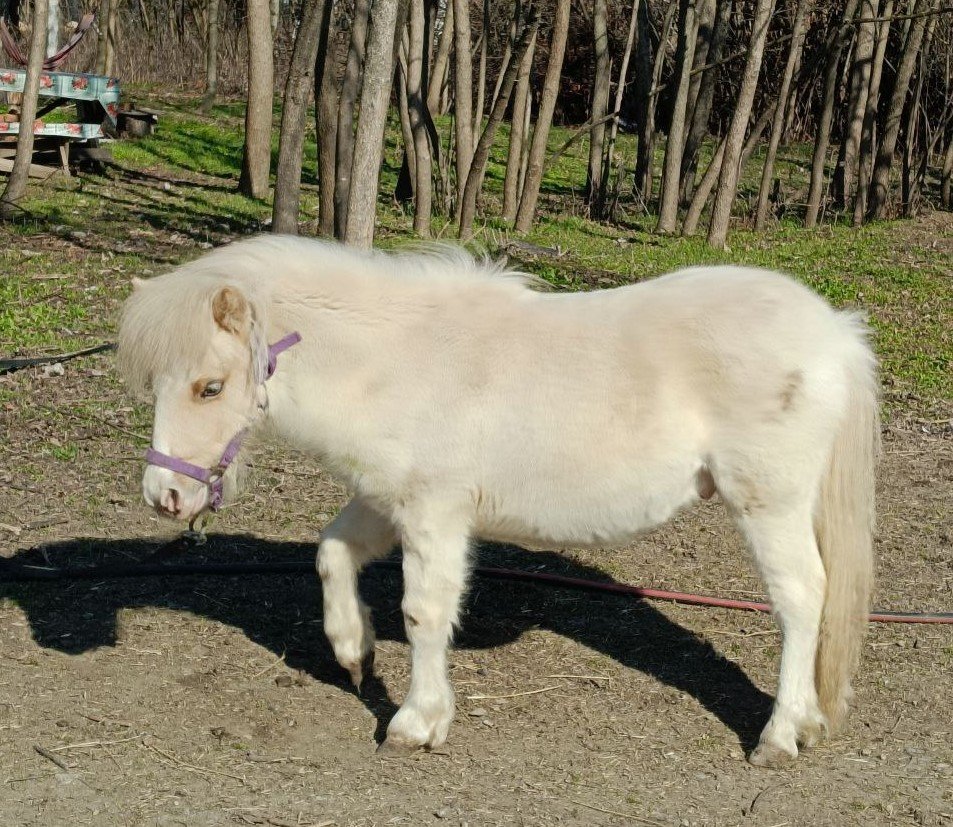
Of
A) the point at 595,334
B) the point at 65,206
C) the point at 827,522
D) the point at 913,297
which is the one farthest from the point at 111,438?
the point at 913,297

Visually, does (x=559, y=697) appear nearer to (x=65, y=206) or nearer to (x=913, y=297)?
(x=913, y=297)

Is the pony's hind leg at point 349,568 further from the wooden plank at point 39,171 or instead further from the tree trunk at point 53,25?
the tree trunk at point 53,25

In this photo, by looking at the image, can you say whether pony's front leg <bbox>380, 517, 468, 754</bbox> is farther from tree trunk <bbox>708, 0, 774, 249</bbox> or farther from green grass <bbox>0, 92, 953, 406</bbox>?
tree trunk <bbox>708, 0, 774, 249</bbox>

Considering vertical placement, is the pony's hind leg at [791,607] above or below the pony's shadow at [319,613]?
above

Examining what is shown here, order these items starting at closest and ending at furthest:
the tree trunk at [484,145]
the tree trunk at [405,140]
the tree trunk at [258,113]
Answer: the tree trunk at [484,145]
the tree trunk at [405,140]
the tree trunk at [258,113]

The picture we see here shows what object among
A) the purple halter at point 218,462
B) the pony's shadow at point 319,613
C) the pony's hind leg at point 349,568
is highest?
the purple halter at point 218,462

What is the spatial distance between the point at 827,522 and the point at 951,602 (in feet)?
6.17

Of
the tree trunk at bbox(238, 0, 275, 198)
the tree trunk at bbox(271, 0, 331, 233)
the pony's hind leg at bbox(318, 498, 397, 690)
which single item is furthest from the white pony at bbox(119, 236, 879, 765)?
the tree trunk at bbox(238, 0, 275, 198)

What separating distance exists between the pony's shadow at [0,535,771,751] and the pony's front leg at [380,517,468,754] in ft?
1.11

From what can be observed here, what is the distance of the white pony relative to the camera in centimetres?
411

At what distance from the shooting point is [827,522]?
4.32 metres

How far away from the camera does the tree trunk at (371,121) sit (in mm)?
7473

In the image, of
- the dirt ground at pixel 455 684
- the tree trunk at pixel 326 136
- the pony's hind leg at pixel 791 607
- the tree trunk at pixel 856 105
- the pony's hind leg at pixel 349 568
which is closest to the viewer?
the dirt ground at pixel 455 684

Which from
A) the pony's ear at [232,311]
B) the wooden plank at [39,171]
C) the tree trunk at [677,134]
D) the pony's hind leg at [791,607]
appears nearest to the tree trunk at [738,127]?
the tree trunk at [677,134]
